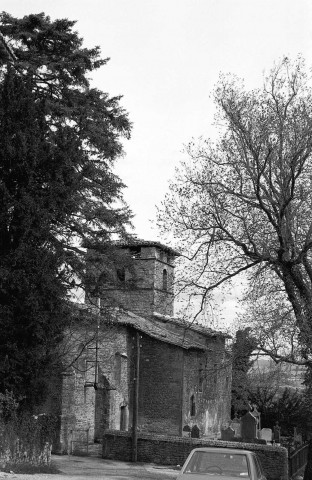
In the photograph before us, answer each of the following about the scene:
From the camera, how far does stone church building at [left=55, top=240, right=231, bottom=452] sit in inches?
1406

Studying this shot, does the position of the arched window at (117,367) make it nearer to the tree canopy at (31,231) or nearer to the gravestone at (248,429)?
the gravestone at (248,429)

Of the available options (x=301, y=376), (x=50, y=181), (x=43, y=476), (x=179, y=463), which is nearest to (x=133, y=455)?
(x=179, y=463)

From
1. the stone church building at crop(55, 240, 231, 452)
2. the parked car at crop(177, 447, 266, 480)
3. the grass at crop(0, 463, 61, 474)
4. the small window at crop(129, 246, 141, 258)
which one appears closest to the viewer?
the parked car at crop(177, 447, 266, 480)

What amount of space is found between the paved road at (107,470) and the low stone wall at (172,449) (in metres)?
0.63

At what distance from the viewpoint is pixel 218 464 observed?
11.5 meters

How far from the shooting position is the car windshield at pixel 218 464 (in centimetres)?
1127

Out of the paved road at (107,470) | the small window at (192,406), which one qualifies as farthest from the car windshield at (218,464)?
the small window at (192,406)

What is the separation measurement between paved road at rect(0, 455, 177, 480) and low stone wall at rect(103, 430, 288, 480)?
2.05ft

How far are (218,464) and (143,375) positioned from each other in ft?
105

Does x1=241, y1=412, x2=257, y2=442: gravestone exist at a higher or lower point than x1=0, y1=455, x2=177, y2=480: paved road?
higher

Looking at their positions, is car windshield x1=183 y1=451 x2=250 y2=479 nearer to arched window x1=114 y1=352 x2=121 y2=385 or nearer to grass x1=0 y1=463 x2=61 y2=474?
grass x1=0 y1=463 x2=61 y2=474

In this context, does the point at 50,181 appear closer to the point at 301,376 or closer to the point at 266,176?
the point at 266,176

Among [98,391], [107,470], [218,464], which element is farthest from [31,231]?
[98,391]

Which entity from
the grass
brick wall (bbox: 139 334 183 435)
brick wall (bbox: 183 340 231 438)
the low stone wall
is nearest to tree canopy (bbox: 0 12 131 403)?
the grass
